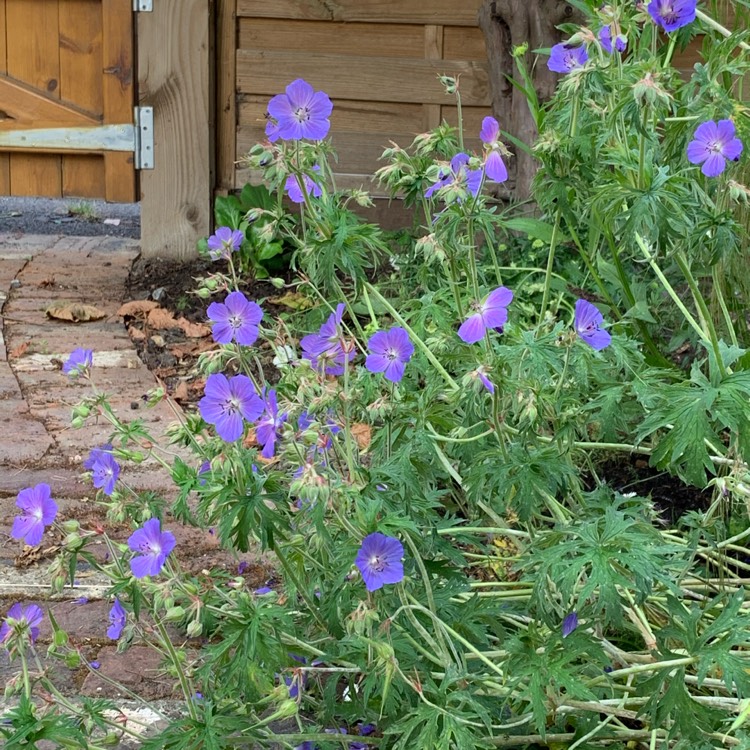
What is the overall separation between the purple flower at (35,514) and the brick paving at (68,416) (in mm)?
144

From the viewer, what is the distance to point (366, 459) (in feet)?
9.39

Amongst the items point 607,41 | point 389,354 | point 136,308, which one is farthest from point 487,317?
point 136,308

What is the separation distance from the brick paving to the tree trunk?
69.5 inches

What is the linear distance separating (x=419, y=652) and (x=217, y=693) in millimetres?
293

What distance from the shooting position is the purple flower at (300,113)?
1448 millimetres

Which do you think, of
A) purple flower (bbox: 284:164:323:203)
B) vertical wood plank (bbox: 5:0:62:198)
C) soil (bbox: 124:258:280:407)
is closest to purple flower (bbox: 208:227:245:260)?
purple flower (bbox: 284:164:323:203)

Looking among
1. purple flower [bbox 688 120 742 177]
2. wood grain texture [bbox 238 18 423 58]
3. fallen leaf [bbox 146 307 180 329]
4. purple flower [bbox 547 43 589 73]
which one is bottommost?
fallen leaf [bbox 146 307 180 329]

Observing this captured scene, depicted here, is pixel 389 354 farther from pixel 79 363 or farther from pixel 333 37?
pixel 333 37

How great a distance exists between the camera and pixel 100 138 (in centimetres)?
493

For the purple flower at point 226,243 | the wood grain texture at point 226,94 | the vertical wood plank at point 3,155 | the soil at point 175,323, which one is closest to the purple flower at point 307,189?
the purple flower at point 226,243

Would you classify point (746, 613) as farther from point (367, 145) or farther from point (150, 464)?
point (367, 145)

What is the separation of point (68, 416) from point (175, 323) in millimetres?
952

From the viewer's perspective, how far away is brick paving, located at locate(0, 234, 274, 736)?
80.4 inches

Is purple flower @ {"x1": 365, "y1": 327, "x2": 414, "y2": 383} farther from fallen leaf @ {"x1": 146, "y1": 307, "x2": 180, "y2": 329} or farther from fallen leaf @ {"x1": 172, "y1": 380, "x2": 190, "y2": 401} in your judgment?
fallen leaf @ {"x1": 146, "y1": 307, "x2": 180, "y2": 329}
